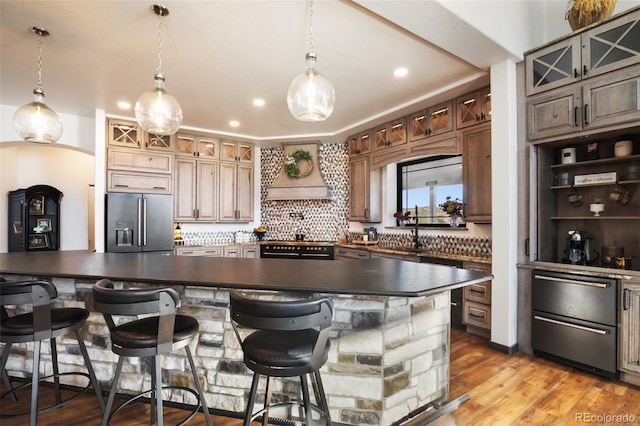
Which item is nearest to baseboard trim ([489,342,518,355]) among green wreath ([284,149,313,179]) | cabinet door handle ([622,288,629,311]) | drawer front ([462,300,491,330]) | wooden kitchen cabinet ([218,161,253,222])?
drawer front ([462,300,491,330])

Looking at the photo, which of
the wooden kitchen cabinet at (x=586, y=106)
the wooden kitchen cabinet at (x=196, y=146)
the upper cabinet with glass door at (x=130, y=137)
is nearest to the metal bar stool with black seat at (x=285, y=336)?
the wooden kitchen cabinet at (x=586, y=106)

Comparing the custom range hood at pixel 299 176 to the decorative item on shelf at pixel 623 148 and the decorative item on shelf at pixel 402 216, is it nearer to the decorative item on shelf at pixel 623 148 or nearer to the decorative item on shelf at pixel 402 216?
the decorative item on shelf at pixel 402 216

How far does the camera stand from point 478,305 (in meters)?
3.37

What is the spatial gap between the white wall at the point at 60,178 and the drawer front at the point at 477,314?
7639mm

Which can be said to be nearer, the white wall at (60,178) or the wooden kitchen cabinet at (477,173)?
the wooden kitchen cabinet at (477,173)

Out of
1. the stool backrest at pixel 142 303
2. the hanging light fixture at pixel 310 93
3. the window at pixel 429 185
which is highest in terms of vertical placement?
the hanging light fixture at pixel 310 93

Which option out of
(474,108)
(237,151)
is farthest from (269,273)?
(237,151)

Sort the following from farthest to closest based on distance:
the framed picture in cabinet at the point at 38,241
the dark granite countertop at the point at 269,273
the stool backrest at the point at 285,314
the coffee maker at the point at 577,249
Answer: the framed picture in cabinet at the point at 38,241
the coffee maker at the point at 577,249
the dark granite countertop at the point at 269,273
the stool backrest at the point at 285,314

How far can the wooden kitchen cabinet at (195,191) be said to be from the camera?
5242 millimetres

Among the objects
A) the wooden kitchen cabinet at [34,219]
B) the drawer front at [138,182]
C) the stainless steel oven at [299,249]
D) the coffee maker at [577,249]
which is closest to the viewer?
the coffee maker at [577,249]

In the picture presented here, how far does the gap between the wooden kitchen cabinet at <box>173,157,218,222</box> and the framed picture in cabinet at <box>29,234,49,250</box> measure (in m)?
3.76

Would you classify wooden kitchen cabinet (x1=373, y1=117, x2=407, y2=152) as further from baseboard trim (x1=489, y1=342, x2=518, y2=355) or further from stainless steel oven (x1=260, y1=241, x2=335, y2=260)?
baseboard trim (x1=489, y1=342, x2=518, y2=355)

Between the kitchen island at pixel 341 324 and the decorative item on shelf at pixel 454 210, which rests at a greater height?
the decorative item on shelf at pixel 454 210

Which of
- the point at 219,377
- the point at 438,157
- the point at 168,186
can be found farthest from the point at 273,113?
the point at 219,377
